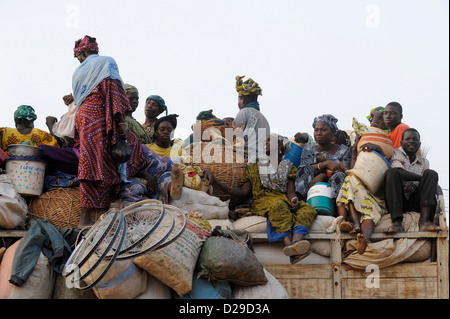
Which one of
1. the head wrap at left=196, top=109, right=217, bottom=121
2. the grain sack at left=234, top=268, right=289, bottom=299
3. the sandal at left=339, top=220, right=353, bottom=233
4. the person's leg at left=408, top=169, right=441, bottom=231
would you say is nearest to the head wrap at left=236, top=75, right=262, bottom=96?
→ the head wrap at left=196, top=109, right=217, bottom=121

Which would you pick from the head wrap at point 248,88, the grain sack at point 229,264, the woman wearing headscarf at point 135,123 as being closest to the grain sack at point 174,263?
the grain sack at point 229,264

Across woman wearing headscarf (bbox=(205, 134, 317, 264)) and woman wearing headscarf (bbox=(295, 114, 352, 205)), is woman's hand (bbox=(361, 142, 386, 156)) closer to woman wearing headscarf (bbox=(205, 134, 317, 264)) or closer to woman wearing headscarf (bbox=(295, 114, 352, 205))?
woman wearing headscarf (bbox=(295, 114, 352, 205))

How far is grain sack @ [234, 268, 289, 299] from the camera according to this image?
5695mm

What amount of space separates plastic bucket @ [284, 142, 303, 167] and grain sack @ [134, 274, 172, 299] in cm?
252

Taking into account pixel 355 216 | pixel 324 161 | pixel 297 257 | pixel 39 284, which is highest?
pixel 324 161

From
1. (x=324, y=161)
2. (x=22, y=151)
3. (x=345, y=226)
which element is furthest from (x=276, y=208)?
(x=22, y=151)

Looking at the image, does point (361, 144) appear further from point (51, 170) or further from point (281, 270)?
point (51, 170)

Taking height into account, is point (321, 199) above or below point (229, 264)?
above

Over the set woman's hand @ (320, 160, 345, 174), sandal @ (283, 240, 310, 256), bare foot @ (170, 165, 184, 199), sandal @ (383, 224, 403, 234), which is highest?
woman's hand @ (320, 160, 345, 174)

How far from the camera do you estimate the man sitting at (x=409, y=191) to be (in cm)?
641

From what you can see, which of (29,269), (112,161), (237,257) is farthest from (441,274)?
(29,269)

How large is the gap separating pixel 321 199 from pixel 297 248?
3.12 ft

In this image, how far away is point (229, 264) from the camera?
18.4ft

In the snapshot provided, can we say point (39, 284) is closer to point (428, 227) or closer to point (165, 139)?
point (165, 139)
